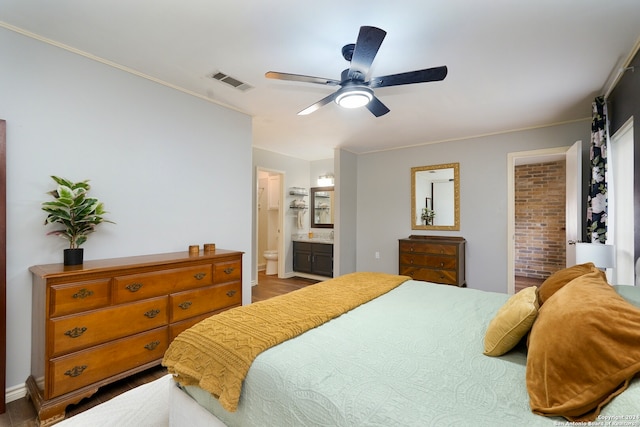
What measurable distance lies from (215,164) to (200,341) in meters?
2.30

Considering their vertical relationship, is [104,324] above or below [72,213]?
below

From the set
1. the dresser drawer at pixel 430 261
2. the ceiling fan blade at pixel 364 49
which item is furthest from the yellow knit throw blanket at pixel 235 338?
the dresser drawer at pixel 430 261

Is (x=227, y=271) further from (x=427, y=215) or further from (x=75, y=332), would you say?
(x=427, y=215)

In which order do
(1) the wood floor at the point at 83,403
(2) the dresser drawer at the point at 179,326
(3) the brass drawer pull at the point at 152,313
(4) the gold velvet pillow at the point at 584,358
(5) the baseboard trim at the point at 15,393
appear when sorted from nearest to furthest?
(4) the gold velvet pillow at the point at 584,358 → (1) the wood floor at the point at 83,403 → (5) the baseboard trim at the point at 15,393 → (3) the brass drawer pull at the point at 152,313 → (2) the dresser drawer at the point at 179,326

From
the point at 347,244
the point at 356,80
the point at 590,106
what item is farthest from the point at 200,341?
the point at 590,106

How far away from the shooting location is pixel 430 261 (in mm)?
4352

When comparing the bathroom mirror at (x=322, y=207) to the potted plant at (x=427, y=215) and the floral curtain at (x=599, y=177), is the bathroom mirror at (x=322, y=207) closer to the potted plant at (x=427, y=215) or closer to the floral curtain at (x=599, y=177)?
the potted plant at (x=427, y=215)

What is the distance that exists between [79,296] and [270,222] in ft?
15.4

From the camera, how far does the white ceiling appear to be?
1756 mm

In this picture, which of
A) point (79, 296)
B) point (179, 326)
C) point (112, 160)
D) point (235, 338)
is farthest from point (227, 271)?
point (235, 338)

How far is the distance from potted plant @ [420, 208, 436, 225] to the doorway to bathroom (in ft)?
9.06

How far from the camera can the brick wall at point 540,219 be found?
17.5 ft

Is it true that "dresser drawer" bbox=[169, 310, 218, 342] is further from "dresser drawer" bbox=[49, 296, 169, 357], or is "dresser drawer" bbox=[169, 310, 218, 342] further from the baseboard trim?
the baseboard trim

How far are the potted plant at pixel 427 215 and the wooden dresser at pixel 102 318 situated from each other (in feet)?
12.3
